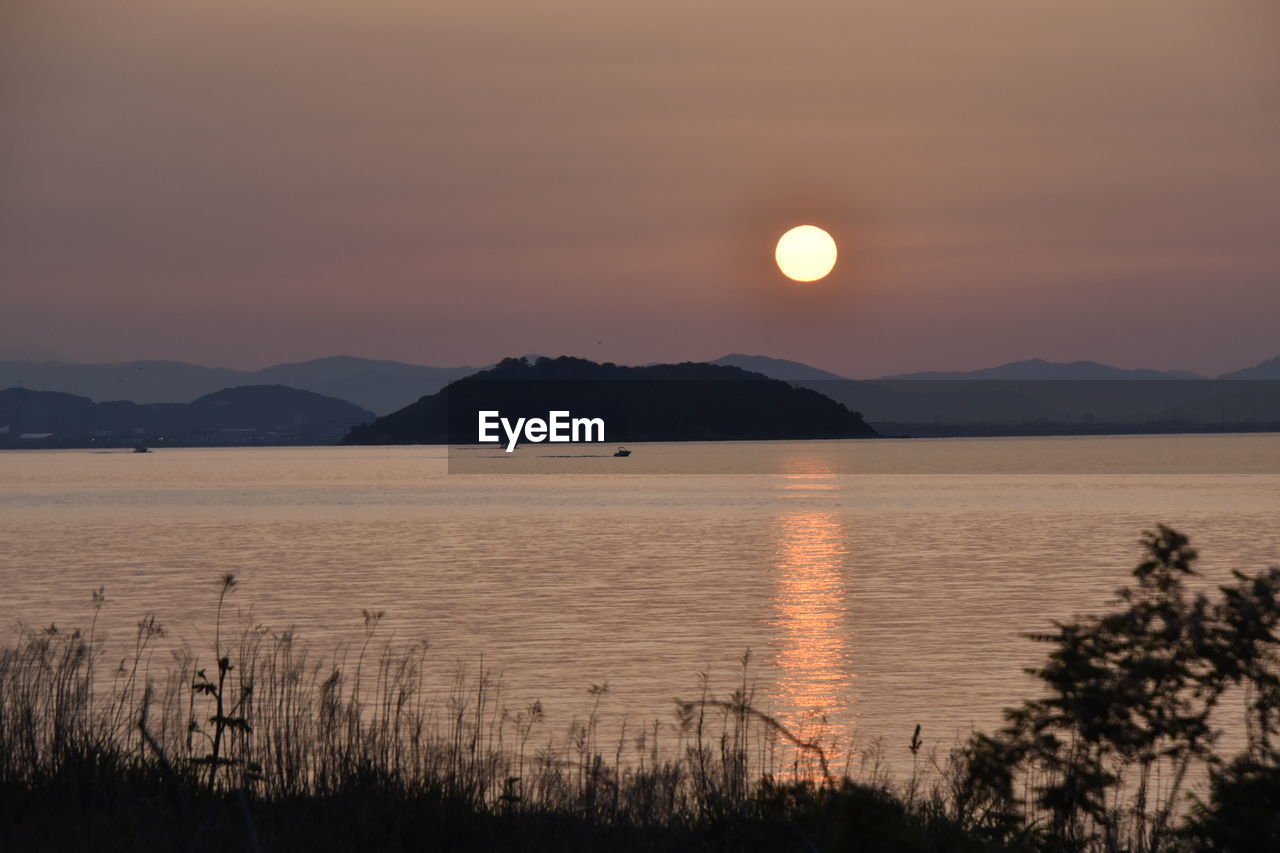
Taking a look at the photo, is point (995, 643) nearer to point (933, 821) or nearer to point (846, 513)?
point (933, 821)

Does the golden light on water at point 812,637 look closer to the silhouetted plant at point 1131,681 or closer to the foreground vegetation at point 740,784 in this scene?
the foreground vegetation at point 740,784

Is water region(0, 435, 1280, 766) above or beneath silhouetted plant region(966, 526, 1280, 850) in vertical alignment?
beneath

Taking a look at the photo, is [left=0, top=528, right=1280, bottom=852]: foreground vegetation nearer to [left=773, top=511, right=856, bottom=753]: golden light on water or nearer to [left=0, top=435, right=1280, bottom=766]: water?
[left=773, top=511, right=856, bottom=753]: golden light on water

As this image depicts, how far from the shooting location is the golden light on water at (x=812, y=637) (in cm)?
3125

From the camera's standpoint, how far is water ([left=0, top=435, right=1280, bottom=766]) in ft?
115

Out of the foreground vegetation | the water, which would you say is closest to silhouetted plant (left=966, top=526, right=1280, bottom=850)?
the foreground vegetation

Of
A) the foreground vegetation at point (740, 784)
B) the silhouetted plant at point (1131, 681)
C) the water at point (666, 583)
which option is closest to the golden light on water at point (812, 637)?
the water at point (666, 583)

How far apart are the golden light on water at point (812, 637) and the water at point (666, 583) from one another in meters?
0.17

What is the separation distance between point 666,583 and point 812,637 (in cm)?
1740

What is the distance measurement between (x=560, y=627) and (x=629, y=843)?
3264 cm

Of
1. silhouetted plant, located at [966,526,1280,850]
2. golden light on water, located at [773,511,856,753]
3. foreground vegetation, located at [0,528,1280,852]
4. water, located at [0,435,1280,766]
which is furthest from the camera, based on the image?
water, located at [0,435,1280,766]

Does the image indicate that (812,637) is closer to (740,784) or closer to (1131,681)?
(740,784)

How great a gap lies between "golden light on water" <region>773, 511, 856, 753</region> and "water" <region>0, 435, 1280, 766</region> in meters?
0.17

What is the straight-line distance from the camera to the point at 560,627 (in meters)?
46.0
